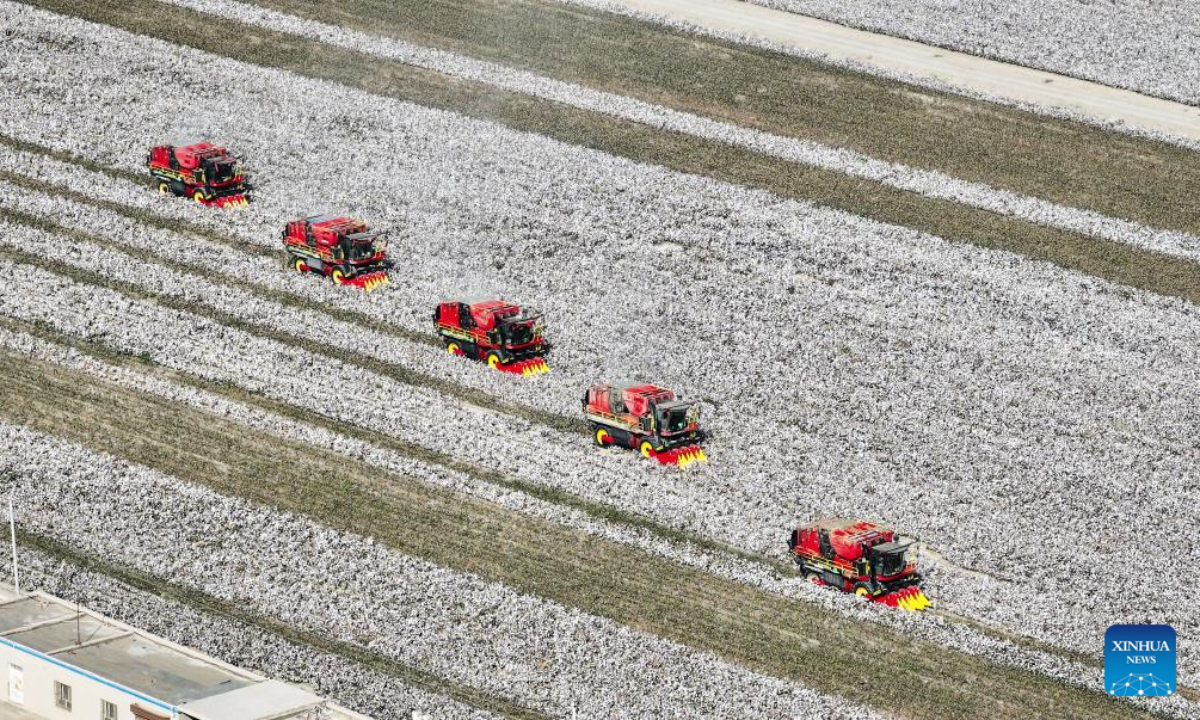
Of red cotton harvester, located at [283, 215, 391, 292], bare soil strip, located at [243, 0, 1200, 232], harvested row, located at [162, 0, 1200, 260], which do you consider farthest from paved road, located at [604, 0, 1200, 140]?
red cotton harvester, located at [283, 215, 391, 292]

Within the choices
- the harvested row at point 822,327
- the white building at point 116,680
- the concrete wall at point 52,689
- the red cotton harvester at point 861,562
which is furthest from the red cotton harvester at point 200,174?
the concrete wall at point 52,689

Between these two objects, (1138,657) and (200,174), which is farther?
(200,174)

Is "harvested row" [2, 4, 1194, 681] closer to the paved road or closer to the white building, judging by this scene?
the paved road

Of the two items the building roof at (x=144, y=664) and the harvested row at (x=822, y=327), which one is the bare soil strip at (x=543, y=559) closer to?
the harvested row at (x=822, y=327)

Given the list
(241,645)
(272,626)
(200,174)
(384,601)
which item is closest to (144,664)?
(241,645)

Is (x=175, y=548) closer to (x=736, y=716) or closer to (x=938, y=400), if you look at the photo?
(x=736, y=716)

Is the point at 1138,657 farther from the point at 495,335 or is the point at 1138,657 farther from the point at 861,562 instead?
the point at 495,335
